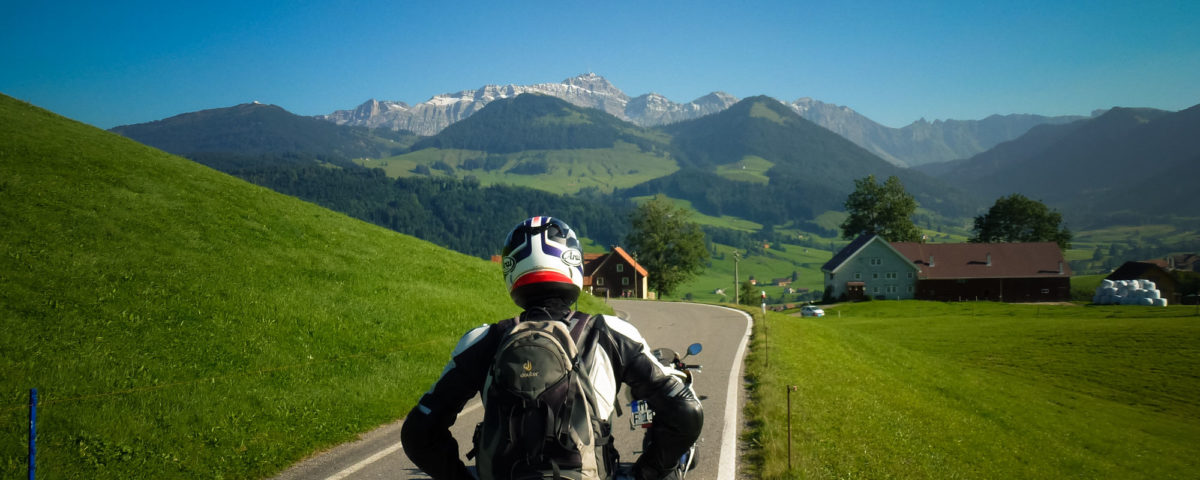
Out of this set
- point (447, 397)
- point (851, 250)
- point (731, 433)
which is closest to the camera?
point (447, 397)

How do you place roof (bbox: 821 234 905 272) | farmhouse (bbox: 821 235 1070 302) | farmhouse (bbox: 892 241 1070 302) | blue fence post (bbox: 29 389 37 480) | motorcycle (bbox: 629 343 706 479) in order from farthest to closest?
roof (bbox: 821 234 905 272) → farmhouse (bbox: 821 235 1070 302) → farmhouse (bbox: 892 241 1070 302) → blue fence post (bbox: 29 389 37 480) → motorcycle (bbox: 629 343 706 479)

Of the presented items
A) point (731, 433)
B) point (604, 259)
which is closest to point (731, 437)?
point (731, 433)

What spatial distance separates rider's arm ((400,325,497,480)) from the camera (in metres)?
3.16

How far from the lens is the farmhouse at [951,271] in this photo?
89062 millimetres

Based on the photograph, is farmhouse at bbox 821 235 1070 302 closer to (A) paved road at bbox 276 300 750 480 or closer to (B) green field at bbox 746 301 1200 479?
(B) green field at bbox 746 301 1200 479

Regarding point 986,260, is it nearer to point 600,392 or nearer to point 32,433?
point 600,392

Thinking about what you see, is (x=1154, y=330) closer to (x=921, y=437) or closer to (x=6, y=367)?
(x=921, y=437)

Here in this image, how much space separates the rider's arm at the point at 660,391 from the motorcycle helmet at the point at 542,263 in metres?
0.44

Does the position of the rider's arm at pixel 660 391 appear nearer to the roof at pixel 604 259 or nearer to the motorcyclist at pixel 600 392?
the motorcyclist at pixel 600 392

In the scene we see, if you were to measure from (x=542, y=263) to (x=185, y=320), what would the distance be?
12601 mm

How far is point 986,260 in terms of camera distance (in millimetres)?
90812

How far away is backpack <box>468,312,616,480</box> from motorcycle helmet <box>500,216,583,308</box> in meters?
0.64

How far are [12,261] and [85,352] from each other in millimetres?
5015

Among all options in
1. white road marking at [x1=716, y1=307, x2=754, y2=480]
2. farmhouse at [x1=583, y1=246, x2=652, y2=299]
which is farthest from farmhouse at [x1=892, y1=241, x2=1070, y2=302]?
white road marking at [x1=716, y1=307, x2=754, y2=480]
